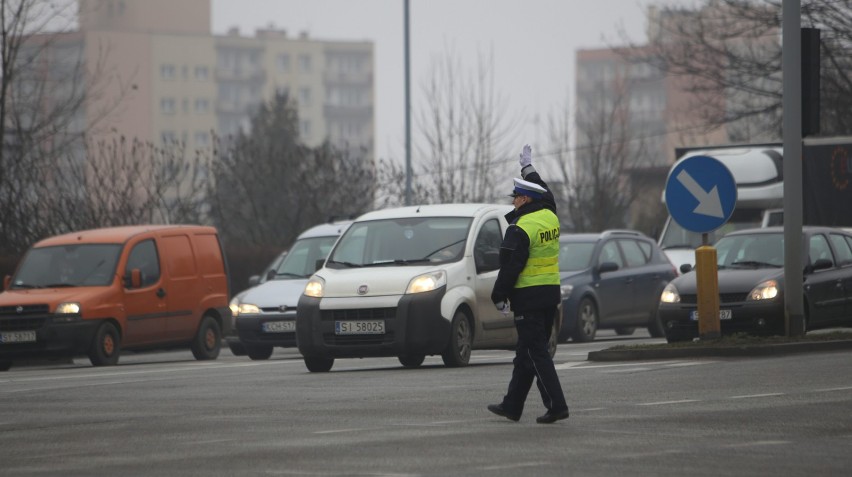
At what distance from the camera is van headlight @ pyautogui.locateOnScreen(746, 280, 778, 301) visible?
20141 millimetres

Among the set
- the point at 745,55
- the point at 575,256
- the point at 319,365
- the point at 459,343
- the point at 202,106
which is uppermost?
the point at 202,106

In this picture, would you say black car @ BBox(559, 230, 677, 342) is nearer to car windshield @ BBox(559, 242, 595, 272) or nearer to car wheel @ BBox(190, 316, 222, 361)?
car windshield @ BBox(559, 242, 595, 272)

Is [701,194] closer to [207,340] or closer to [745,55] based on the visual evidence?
[207,340]

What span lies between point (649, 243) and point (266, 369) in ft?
34.6

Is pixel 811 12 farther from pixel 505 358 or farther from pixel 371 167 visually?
pixel 505 358

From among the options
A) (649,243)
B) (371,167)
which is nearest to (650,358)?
(649,243)

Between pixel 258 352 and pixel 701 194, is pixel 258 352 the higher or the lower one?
the lower one

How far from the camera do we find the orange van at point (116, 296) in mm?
22062

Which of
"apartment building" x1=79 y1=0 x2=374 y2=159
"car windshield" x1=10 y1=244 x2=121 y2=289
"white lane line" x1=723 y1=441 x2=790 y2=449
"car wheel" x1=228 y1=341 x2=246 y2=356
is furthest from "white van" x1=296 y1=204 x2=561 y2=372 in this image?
"apartment building" x1=79 y1=0 x2=374 y2=159

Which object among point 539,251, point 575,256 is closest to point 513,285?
point 539,251

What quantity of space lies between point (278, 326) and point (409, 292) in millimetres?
5760

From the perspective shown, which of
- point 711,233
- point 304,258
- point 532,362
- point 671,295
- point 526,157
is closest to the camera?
point 532,362

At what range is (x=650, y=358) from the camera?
18.3m

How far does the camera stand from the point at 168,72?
170m
